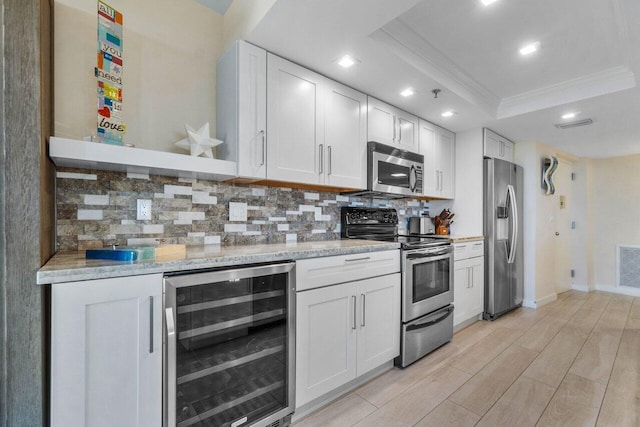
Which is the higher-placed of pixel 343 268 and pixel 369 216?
pixel 369 216

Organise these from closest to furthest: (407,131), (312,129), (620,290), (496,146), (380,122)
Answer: (312,129)
(380,122)
(407,131)
(496,146)
(620,290)

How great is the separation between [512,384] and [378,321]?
3.48 feet

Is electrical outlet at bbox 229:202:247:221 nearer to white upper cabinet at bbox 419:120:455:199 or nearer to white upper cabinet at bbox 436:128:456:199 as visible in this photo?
white upper cabinet at bbox 419:120:455:199

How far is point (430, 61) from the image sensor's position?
2246 millimetres

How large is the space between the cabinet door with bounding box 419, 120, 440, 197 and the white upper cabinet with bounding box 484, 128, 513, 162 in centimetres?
A: 70

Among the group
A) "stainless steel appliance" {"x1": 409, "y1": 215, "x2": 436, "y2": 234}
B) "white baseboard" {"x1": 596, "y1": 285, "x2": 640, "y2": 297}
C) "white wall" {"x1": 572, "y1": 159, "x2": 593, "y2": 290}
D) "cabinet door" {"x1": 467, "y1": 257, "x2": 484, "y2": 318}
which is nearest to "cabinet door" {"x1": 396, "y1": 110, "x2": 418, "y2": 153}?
"stainless steel appliance" {"x1": 409, "y1": 215, "x2": 436, "y2": 234}

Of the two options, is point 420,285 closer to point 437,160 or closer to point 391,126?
point 391,126

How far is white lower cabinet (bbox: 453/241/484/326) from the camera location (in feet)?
9.74

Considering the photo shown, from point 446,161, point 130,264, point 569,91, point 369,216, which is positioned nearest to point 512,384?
point 369,216

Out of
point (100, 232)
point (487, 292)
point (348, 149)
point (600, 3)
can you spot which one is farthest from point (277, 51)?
point (487, 292)

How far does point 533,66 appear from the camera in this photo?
243 cm

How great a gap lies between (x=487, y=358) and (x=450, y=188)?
196 cm

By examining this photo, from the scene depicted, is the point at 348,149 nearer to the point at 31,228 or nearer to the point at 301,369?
the point at 301,369

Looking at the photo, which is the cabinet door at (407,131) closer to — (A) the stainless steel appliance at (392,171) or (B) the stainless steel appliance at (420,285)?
(A) the stainless steel appliance at (392,171)
